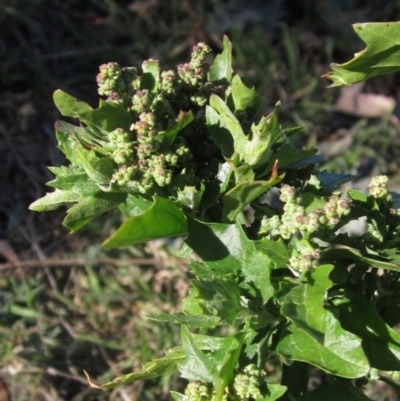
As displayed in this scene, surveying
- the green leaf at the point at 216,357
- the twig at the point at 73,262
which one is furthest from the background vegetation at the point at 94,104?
the green leaf at the point at 216,357

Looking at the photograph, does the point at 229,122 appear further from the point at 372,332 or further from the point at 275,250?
the point at 372,332

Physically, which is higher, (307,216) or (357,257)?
(307,216)

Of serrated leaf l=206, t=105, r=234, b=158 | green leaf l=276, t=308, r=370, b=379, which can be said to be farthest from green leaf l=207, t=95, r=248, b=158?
green leaf l=276, t=308, r=370, b=379

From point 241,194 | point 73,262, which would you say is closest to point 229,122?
point 241,194

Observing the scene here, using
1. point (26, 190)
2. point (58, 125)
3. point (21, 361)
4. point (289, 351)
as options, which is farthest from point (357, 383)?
point (26, 190)

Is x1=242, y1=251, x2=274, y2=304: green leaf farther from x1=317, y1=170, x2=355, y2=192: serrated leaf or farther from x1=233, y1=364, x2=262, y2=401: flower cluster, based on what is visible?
x1=317, y1=170, x2=355, y2=192: serrated leaf

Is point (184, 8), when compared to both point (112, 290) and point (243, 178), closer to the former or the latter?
point (112, 290)

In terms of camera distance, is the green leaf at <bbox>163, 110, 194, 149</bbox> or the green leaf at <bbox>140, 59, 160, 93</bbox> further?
the green leaf at <bbox>140, 59, 160, 93</bbox>
